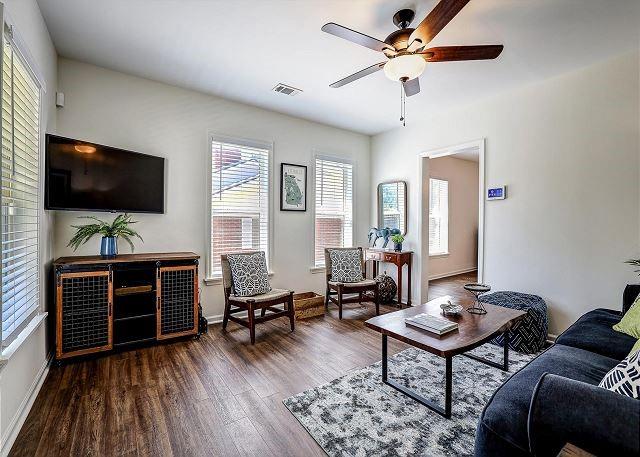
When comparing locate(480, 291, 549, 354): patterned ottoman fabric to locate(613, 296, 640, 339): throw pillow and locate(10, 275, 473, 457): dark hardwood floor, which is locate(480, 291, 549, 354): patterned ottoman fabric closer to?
locate(613, 296, 640, 339): throw pillow

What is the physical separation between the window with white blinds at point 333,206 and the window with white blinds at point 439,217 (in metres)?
2.41

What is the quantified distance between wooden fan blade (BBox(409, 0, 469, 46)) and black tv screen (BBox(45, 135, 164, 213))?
2.81 metres

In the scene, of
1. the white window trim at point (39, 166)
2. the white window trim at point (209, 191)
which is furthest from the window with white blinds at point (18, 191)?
the white window trim at point (209, 191)

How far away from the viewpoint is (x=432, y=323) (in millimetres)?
2170

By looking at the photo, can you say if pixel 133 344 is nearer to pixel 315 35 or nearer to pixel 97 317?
pixel 97 317

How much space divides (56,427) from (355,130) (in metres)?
4.81

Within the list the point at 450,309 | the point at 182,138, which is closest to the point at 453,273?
the point at 450,309

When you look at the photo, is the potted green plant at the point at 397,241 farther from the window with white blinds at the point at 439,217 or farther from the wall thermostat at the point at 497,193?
the window with white blinds at the point at 439,217

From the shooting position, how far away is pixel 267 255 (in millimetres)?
4199

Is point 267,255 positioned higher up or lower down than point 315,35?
lower down

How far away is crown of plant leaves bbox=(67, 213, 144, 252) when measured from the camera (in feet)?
9.11

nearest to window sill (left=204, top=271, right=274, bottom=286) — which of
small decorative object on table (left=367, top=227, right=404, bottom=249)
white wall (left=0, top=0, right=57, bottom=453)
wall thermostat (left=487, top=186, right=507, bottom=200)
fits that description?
white wall (left=0, top=0, right=57, bottom=453)

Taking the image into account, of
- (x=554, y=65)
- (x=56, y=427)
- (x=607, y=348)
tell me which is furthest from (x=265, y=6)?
(x=607, y=348)

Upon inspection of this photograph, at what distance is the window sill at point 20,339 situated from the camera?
1.54 m
